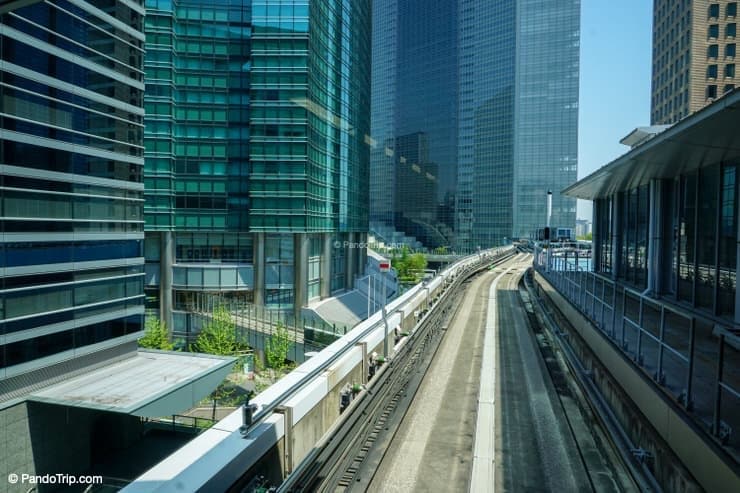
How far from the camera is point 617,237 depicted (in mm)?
24203

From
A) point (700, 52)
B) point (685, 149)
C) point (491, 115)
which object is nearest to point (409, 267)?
point (700, 52)

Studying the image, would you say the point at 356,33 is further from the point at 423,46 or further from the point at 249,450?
the point at 423,46

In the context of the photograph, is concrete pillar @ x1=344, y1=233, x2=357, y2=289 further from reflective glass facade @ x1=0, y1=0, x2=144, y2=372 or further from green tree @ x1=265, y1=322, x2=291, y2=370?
reflective glass facade @ x1=0, y1=0, x2=144, y2=372

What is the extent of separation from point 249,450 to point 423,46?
143 meters

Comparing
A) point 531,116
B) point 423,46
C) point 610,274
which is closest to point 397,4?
point 423,46

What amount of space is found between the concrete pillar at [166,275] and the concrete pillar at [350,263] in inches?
687

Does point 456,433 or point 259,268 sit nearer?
point 456,433

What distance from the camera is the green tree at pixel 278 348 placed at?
30.9 m

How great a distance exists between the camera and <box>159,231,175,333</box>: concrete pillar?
3941 centimetres

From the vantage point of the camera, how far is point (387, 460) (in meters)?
9.57

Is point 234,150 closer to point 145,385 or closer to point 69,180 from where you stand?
point 69,180

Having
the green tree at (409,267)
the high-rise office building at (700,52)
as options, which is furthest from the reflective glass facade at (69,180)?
the high-rise office building at (700,52)

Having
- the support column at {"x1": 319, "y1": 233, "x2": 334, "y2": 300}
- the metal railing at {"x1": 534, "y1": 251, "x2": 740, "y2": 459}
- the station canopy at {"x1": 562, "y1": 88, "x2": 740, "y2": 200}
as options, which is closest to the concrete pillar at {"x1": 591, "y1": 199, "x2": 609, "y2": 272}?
the station canopy at {"x1": 562, "y1": 88, "x2": 740, "y2": 200}

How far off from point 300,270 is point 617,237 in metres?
23.8
